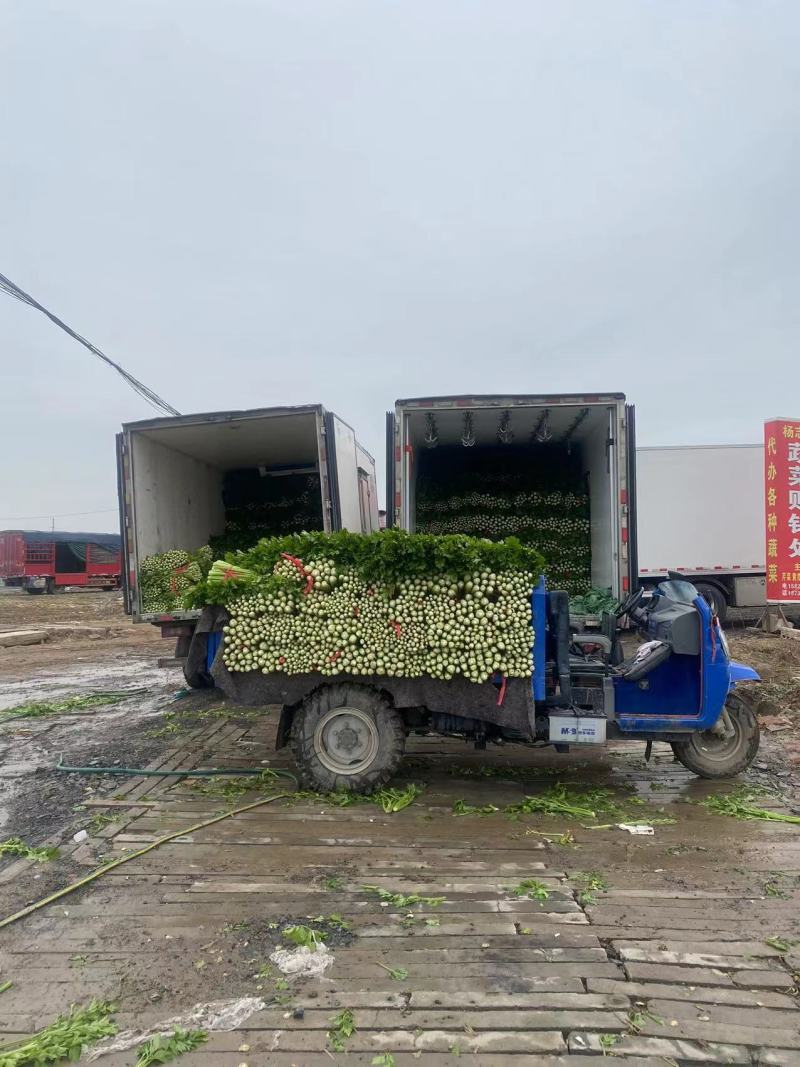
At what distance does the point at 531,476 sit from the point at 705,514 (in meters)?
6.27

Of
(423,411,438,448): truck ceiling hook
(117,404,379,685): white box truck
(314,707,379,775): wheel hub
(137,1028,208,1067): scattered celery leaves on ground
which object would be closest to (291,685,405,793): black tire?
(314,707,379,775): wheel hub

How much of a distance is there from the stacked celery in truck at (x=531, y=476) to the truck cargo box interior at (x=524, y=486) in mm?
16

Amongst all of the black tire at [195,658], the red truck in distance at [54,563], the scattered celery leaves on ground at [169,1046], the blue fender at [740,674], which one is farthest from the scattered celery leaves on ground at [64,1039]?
the red truck in distance at [54,563]

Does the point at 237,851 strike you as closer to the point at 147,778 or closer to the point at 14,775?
the point at 147,778

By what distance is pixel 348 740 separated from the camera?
5285mm

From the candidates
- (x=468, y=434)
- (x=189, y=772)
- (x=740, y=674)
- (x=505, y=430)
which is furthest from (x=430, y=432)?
(x=189, y=772)

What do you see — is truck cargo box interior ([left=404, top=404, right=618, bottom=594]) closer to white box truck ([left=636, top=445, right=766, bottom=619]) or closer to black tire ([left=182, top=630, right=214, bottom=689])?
black tire ([left=182, top=630, right=214, bottom=689])

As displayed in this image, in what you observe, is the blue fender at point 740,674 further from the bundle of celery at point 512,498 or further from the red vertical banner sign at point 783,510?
the red vertical banner sign at point 783,510

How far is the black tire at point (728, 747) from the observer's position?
5.48m

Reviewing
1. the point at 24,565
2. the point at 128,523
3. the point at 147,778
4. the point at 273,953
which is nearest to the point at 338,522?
the point at 128,523

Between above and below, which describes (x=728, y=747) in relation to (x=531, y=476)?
below

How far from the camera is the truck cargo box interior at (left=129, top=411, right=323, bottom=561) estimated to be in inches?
322

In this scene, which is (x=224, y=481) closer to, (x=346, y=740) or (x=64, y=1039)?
(x=346, y=740)

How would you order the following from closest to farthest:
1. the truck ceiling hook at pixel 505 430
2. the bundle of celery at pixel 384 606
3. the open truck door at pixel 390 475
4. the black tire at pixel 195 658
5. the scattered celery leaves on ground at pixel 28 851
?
the scattered celery leaves on ground at pixel 28 851, the bundle of celery at pixel 384 606, the black tire at pixel 195 658, the open truck door at pixel 390 475, the truck ceiling hook at pixel 505 430
